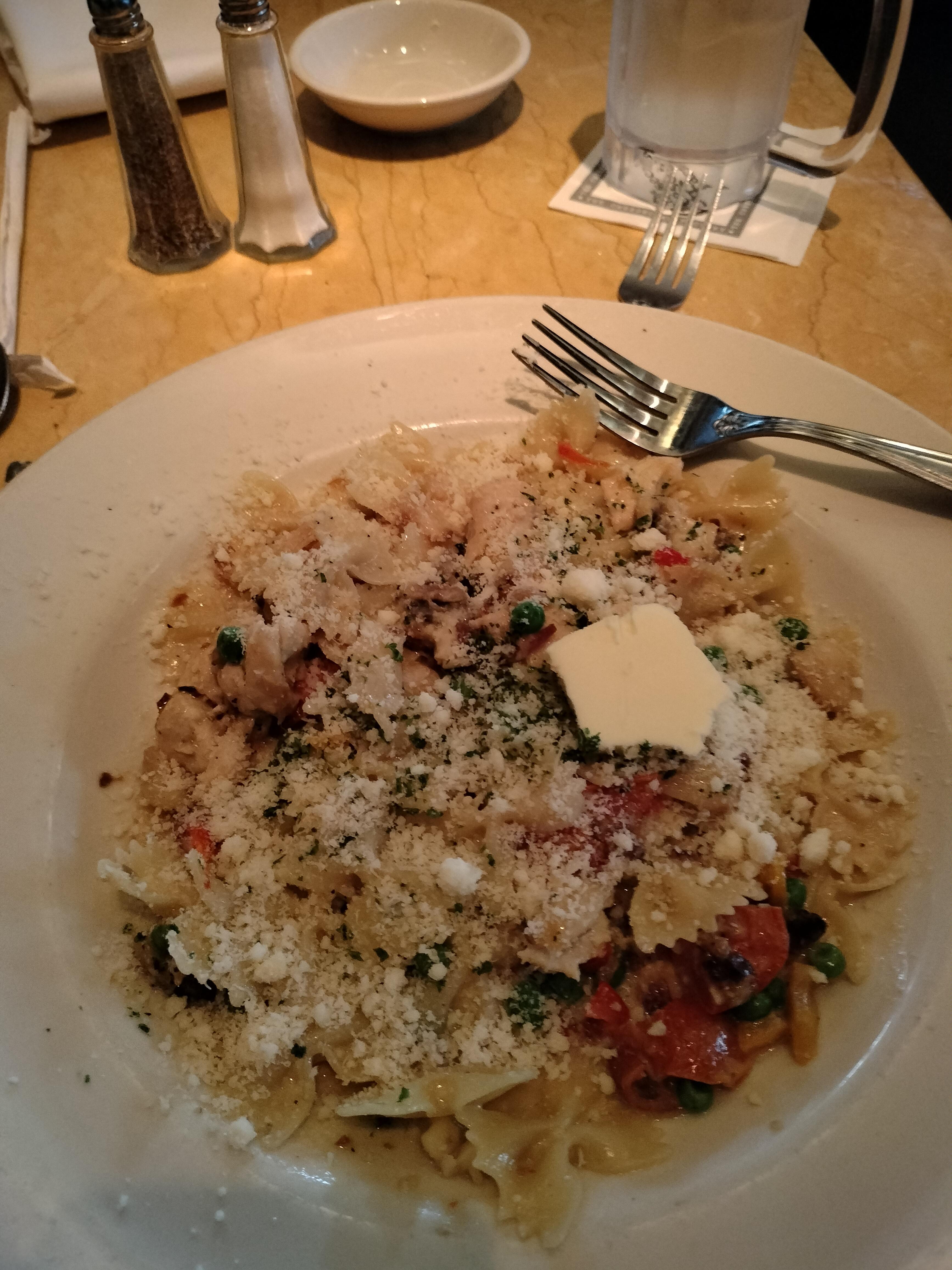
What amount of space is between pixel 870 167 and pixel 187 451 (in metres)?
4.52

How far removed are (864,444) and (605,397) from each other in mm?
956

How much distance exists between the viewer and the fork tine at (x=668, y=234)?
4.15 metres

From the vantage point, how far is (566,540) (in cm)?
293

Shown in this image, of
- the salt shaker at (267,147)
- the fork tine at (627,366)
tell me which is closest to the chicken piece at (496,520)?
the fork tine at (627,366)

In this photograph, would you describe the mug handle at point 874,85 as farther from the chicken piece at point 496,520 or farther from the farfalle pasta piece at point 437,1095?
the farfalle pasta piece at point 437,1095

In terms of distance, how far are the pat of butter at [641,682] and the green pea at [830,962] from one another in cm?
63

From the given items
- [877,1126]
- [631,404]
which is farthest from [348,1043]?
[631,404]

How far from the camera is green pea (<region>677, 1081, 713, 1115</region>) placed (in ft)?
6.96

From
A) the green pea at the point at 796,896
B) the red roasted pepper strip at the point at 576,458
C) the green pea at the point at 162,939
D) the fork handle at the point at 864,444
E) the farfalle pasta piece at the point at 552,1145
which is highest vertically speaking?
the fork handle at the point at 864,444

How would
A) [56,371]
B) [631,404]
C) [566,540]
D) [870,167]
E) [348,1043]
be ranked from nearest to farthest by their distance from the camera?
[348,1043] → [566,540] → [631,404] → [56,371] → [870,167]

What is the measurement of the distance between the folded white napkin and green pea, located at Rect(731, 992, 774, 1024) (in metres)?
5.72

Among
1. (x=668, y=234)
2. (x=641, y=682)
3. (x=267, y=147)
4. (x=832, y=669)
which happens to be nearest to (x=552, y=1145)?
(x=641, y=682)

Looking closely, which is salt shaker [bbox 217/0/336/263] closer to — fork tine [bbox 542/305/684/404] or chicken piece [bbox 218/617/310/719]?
fork tine [bbox 542/305/684/404]

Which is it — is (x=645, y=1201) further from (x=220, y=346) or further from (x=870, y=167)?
(x=870, y=167)
